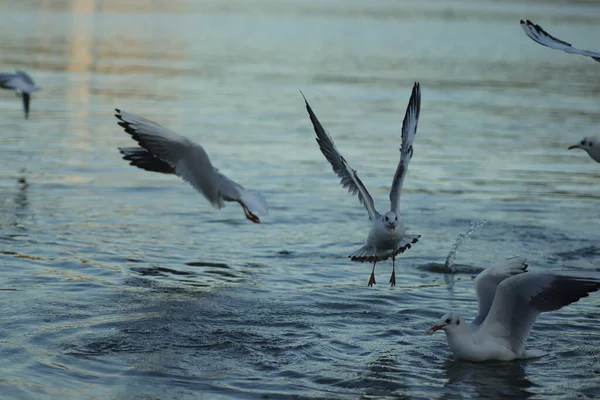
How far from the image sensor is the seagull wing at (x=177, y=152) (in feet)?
33.4

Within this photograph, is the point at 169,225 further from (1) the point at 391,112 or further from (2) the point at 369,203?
(1) the point at 391,112

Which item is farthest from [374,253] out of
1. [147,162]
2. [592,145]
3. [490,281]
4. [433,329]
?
[592,145]

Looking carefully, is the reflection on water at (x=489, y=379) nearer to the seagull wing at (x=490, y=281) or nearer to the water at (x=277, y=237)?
the water at (x=277, y=237)

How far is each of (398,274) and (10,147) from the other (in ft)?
30.3

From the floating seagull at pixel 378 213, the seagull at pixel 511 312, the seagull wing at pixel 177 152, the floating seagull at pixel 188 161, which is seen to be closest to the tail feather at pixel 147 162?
the floating seagull at pixel 188 161

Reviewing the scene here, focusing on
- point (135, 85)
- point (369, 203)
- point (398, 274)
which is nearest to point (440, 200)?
point (398, 274)

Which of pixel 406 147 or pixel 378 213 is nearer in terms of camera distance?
pixel 378 213

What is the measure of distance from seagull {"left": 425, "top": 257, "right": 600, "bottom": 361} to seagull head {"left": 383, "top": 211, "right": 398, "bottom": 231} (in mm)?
1141

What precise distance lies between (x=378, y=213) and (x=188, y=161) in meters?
2.16

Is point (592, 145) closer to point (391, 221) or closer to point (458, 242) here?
point (458, 242)

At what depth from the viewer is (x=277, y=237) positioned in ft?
40.3

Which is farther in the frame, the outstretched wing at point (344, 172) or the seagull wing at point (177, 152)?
the seagull wing at point (177, 152)

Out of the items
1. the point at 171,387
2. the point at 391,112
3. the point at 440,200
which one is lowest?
the point at 171,387

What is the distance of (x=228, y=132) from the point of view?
20000mm
